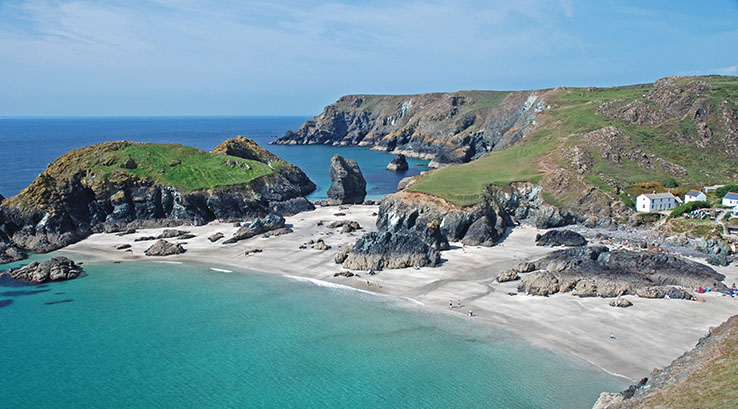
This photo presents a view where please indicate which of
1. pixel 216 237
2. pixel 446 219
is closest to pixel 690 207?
pixel 446 219

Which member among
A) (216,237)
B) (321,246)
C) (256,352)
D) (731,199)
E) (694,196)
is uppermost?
(731,199)

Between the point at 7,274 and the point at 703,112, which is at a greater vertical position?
the point at 703,112

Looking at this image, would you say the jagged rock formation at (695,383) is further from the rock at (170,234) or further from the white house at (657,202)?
the rock at (170,234)

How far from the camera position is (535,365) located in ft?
105

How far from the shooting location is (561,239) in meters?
57.2

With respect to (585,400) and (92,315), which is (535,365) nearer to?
(585,400)

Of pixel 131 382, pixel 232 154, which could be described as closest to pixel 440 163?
pixel 232 154

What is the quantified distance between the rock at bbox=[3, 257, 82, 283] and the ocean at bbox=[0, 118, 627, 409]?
122cm

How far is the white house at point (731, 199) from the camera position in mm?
60281

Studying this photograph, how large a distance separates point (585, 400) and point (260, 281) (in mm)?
32210

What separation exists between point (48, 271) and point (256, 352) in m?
29.6

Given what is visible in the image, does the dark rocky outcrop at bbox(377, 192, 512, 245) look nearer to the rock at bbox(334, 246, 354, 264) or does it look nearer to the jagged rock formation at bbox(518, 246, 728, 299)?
the rock at bbox(334, 246, 354, 264)

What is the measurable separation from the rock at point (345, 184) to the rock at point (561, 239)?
39933mm

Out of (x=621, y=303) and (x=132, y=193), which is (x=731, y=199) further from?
(x=132, y=193)
